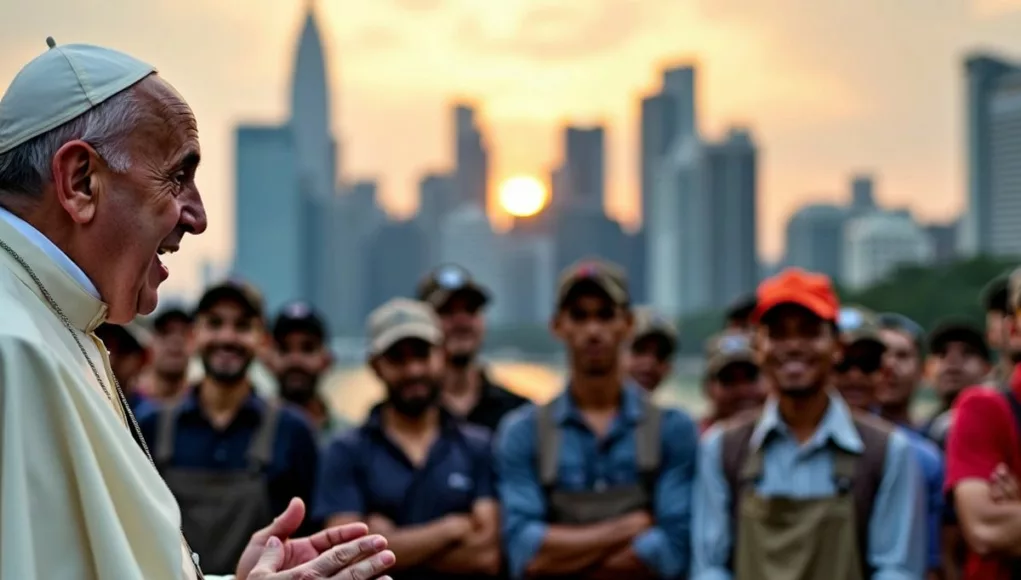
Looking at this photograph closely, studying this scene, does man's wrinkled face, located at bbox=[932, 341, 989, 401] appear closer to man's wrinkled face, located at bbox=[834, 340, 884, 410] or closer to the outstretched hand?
man's wrinkled face, located at bbox=[834, 340, 884, 410]

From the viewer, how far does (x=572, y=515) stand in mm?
5148

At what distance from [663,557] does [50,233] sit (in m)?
3.33

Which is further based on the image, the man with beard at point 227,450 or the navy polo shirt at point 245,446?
the navy polo shirt at point 245,446

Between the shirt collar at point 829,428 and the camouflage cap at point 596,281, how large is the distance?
965mm

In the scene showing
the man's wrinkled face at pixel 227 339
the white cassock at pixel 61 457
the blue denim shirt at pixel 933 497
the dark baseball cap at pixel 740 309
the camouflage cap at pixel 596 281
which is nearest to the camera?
the white cassock at pixel 61 457

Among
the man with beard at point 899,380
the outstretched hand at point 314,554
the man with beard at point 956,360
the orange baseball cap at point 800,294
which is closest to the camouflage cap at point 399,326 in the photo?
the orange baseball cap at point 800,294

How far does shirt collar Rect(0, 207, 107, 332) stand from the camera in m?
2.28

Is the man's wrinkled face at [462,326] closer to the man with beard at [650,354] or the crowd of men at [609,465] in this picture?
the crowd of men at [609,465]

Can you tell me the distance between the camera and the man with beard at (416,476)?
5133 millimetres

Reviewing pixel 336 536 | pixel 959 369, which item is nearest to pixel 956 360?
pixel 959 369

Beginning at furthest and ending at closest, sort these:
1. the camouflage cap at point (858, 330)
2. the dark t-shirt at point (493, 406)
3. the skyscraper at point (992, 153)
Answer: the skyscraper at point (992, 153) → the dark t-shirt at point (493, 406) → the camouflage cap at point (858, 330)

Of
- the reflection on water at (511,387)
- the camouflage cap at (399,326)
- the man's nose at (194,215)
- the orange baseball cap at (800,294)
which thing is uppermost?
the man's nose at (194,215)

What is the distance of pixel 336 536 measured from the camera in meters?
2.82

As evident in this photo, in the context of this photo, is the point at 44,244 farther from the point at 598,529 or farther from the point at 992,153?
the point at 992,153
